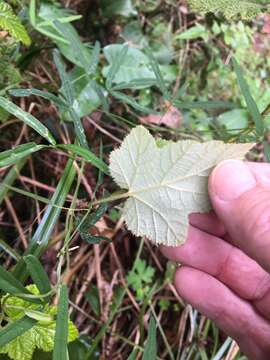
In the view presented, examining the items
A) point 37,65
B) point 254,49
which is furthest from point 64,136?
point 254,49

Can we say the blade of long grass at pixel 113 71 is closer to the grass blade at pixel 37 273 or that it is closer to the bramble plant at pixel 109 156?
the bramble plant at pixel 109 156

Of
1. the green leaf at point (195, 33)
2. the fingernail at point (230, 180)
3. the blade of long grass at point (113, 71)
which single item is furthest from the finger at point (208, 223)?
the green leaf at point (195, 33)

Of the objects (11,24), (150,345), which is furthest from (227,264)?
(11,24)

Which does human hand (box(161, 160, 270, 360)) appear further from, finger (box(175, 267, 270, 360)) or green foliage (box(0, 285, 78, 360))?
green foliage (box(0, 285, 78, 360))

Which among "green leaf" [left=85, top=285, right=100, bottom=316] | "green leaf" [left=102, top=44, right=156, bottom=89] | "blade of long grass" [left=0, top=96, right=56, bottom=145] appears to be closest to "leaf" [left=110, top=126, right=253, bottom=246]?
"blade of long grass" [left=0, top=96, right=56, bottom=145]

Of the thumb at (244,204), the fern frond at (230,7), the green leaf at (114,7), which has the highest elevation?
the fern frond at (230,7)
